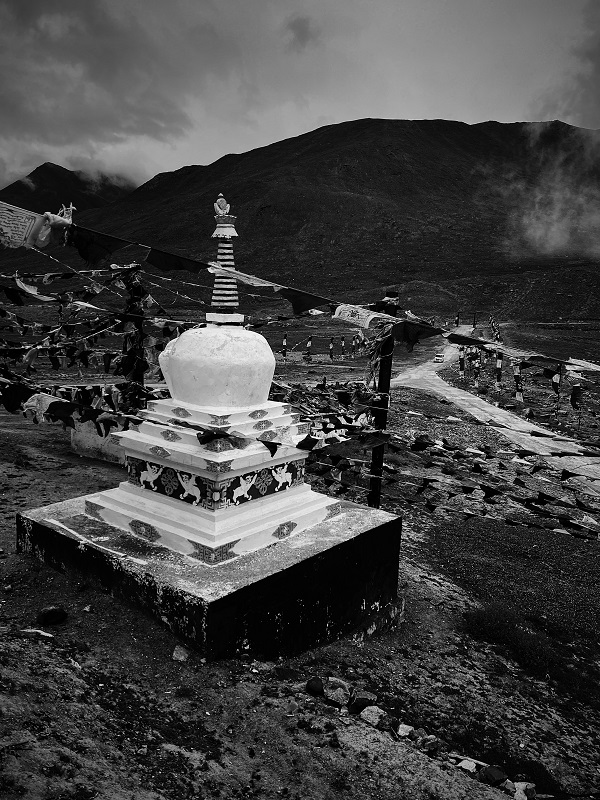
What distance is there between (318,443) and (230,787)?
8.96 ft

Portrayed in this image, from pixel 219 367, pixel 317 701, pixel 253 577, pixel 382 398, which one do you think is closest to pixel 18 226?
pixel 219 367

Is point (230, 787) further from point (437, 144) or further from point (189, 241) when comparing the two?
point (437, 144)

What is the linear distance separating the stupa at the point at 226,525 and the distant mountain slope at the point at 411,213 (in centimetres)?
4679

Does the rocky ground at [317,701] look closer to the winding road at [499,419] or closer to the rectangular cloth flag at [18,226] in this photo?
the rectangular cloth flag at [18,226]

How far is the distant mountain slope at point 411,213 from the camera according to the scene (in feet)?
193

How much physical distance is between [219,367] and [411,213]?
89.2 meters

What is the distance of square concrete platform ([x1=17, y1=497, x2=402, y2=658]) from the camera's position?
4691 mm

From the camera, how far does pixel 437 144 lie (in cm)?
12612

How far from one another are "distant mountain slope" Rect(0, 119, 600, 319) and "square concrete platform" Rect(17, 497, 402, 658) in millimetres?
46764

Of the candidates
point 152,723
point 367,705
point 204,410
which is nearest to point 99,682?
point 152,723

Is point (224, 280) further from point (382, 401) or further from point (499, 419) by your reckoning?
point (499, 419)

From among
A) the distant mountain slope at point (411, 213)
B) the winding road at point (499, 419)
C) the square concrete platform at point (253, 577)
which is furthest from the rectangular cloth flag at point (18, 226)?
the distant mountain slope at point (411, 213)

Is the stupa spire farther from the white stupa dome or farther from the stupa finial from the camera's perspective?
the white stupa dome

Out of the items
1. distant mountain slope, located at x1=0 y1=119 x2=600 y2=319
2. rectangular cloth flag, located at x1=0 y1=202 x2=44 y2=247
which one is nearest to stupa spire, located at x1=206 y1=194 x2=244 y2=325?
rectangular cloth flag, located at x1=0 y1=202 x2=44 y2=247
